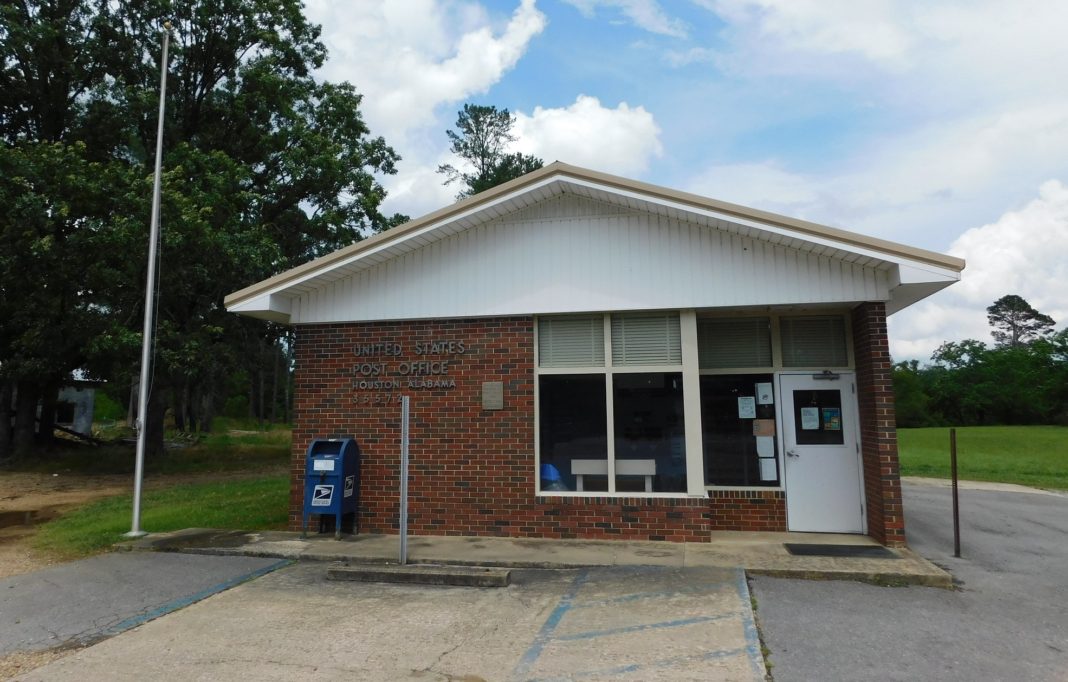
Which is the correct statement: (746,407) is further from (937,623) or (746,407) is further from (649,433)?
(937,623)

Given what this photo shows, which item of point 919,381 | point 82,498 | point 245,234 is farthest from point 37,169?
point 919,381

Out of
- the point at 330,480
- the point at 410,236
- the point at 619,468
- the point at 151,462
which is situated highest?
the point at 410,236

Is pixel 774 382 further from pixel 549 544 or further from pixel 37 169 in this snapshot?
pixel 37 169

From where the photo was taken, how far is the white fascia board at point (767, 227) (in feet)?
24.2

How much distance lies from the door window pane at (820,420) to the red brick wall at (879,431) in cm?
Answer: 35

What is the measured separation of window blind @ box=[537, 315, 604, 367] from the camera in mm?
8703

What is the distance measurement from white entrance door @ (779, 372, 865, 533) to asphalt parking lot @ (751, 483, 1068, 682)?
924mm

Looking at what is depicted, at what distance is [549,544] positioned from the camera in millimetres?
8094

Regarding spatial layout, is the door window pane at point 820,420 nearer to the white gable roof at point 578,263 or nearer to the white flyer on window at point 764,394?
the white flyer on window at point 764,394

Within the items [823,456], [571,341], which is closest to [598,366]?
[571,341]

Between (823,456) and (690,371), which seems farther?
(823,456)

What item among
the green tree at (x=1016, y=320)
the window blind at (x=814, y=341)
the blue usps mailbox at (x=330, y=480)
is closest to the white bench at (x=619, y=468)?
the window blind at (x=814, y=341)

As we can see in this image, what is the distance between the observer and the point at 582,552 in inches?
301

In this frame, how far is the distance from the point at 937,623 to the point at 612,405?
13.6 ft
